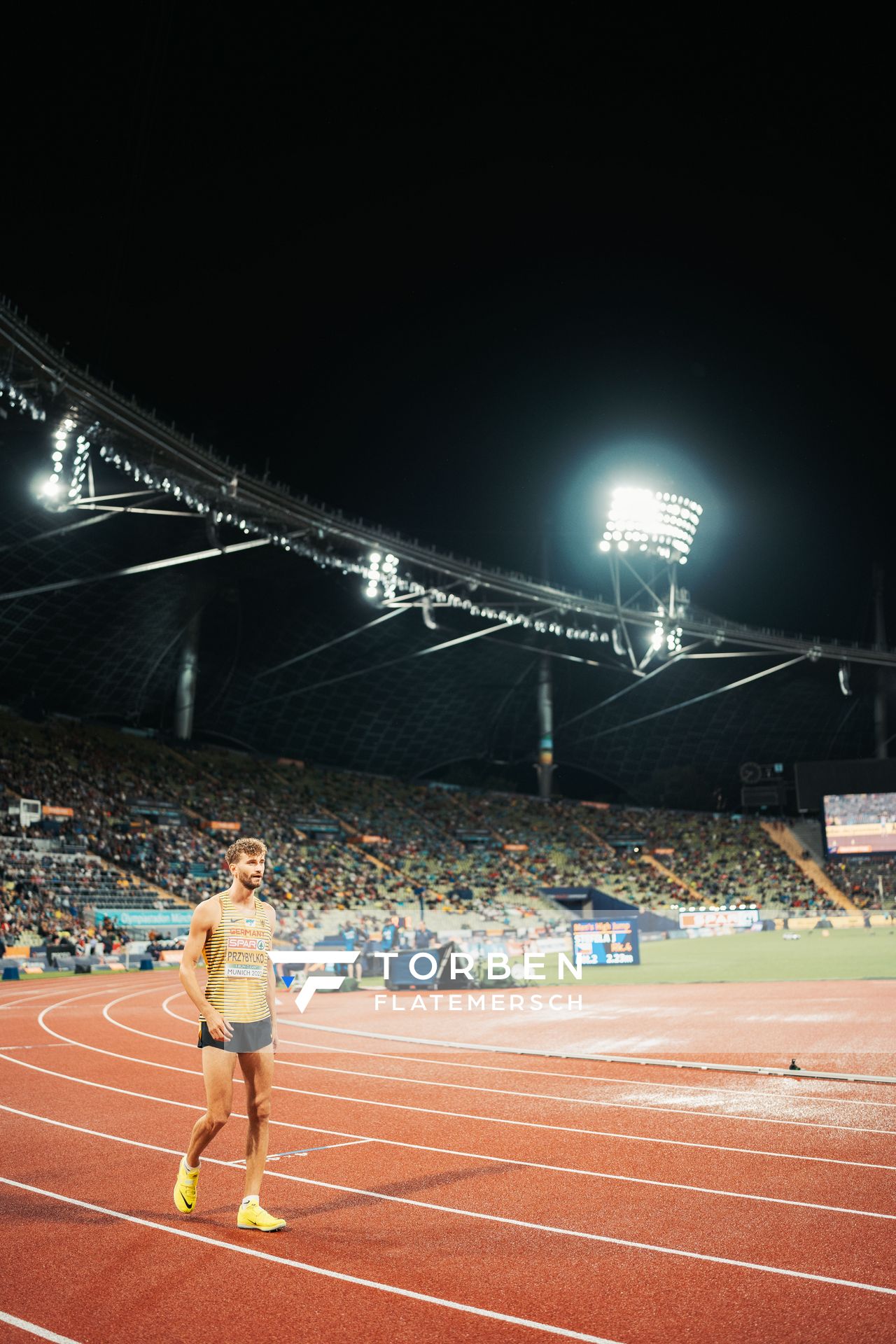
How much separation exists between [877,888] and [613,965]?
32.6 m

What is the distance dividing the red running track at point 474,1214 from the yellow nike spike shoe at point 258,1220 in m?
0.08

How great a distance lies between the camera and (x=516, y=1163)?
23.6ft

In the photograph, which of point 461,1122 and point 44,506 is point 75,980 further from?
point 461,1122

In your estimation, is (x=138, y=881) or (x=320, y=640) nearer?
(x=138, y=881)

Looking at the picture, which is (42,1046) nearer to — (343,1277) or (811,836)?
(343,1277)

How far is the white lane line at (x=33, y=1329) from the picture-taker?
417 centimetres

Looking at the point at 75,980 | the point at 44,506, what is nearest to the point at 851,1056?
the point at 75,980

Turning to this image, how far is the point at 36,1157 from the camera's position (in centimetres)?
763

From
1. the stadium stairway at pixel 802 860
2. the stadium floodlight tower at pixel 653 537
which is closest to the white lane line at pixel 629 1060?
the stadium floodlight tower at pixel 653 537

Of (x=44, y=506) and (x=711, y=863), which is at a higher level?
(x=44, y=506)

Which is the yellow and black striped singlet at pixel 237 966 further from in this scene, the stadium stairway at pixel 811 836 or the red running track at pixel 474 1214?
the stadium stairway at pixel 811 836

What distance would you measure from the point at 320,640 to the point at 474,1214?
4535 cm

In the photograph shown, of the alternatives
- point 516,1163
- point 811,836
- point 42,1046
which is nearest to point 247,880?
point 516,1163

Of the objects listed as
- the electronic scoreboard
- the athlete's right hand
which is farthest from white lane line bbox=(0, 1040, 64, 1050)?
the electronic scoreboard
